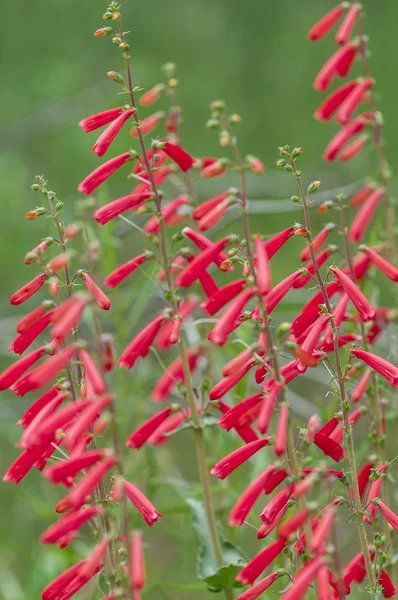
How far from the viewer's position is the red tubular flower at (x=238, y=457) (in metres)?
2.38

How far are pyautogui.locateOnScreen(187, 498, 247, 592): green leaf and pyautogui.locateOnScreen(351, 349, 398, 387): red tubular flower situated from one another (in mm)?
648

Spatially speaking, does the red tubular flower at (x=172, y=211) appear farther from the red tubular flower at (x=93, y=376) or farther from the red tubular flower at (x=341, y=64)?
the red tubular flower at (x=93, y=376)

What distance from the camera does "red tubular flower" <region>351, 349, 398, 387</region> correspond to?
8.20 feet

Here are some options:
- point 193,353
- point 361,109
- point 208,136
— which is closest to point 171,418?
point 193,353

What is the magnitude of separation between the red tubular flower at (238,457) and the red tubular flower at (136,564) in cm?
→ 63

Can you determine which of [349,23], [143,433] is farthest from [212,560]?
[349,23]

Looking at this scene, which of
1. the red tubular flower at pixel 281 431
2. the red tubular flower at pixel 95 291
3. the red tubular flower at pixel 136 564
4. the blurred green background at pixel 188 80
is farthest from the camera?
the blurred green background at pixel 188 80

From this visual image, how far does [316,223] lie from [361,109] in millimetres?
2629

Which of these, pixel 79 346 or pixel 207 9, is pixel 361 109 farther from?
pixel 79 346

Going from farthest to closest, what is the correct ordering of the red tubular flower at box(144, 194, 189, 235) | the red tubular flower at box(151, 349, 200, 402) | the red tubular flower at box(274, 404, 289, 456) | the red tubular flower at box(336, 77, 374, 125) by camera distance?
1. the red tubular flower at box(336, 77, 374, 125)
2. the red tubular flower at box(144, 194, 189, 235)
3. the red tubular flower at box(151, 349, 200, 402)
4. the red tubular flower at box(274, 404, 289, 456)

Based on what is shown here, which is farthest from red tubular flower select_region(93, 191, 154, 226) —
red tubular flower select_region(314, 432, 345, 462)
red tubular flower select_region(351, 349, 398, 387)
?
red tubular flower select_region(314, 432, 345, 462)

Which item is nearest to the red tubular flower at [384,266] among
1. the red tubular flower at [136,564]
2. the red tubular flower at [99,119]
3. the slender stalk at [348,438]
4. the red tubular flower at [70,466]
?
the slender stalk at [348,438]

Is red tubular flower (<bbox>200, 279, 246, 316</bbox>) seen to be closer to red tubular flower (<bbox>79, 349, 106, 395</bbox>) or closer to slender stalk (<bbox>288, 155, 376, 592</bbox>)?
slender stalk (<bbox>288, 155, 376, 592</bbox>)

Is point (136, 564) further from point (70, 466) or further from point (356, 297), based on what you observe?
point (356, 297)
